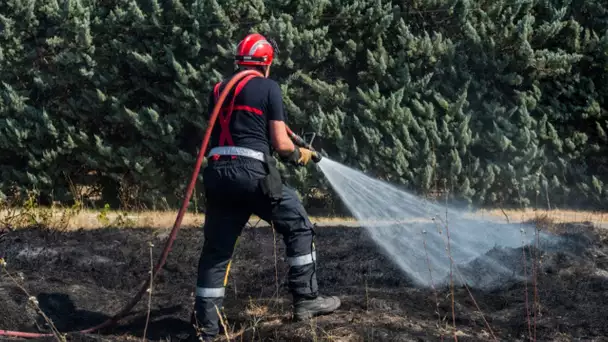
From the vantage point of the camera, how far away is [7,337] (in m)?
5.22

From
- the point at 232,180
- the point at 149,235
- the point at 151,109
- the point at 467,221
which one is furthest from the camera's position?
the point at 151,109

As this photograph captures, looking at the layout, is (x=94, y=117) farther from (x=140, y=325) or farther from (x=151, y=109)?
(x=140, y=325)

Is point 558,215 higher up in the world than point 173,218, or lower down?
lower down

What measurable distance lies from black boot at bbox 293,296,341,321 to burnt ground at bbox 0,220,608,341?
0.08m

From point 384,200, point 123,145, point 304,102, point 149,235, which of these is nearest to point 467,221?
point 384,200

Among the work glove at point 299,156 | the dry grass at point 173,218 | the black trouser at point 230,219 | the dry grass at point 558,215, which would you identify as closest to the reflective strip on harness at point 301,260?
the black trouser at point 230,219

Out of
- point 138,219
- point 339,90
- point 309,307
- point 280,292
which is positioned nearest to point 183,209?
point 309,307

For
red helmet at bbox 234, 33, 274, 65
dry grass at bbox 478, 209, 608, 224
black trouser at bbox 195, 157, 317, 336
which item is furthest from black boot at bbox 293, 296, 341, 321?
dry grass at bbox 478, 209, 608, 224

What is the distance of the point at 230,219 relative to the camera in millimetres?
5203

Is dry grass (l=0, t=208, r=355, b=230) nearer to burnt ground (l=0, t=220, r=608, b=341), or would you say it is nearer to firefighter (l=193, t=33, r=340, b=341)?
burnt ground (l=0, t=220, r=608, b=341)

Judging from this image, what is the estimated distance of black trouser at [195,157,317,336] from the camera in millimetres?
5113

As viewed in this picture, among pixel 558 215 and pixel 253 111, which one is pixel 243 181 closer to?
pixel 253 111

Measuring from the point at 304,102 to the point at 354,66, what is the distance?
0.90 meters

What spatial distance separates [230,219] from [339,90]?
5.46m
